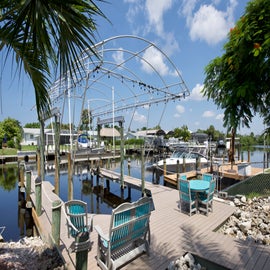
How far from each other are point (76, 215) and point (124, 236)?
56.3 inches

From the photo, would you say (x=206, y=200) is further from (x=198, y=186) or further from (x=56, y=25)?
(x=56, y=25)

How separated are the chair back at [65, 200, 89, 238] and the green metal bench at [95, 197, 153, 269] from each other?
3.35ft

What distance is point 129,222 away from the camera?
3.46 metres

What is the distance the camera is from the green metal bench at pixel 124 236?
3281 mm

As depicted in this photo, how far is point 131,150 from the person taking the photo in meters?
38.3

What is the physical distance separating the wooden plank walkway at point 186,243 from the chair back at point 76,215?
370mm

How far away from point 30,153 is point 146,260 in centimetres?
2487

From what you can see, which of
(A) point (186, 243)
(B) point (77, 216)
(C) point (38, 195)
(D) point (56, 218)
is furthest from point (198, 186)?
(C) point (38, 195)

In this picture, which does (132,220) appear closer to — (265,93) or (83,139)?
(265,93)

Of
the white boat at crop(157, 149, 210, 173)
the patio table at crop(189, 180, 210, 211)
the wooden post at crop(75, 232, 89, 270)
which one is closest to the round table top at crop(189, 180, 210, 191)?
the patio table at crop(189, 180, 210, 211)

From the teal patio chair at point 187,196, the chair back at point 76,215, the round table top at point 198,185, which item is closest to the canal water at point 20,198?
the chair back at point 76,215

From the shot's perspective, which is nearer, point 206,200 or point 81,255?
point 81,255

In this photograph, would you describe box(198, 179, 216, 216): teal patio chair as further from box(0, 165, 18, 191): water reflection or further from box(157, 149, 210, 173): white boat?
box(0, 165, 18, 191): water reflection

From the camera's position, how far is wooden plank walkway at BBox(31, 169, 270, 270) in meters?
3.73
